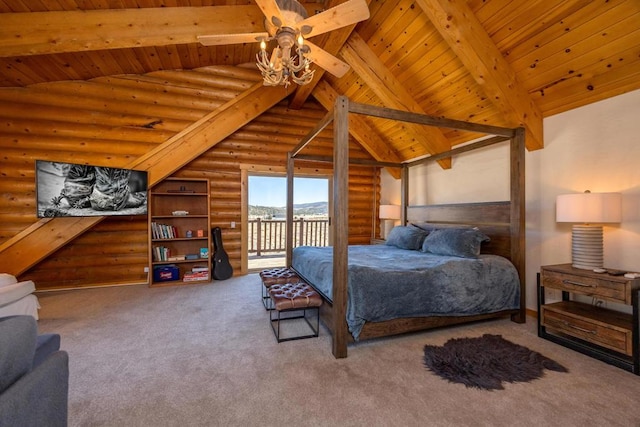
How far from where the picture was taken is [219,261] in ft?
15.4

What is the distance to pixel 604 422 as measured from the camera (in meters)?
1.54

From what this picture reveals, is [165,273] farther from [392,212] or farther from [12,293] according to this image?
[392,212]

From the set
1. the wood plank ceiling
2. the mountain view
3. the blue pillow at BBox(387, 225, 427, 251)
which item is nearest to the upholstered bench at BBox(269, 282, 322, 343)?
the blue pillow at BBox(387, 225, 427, 251)

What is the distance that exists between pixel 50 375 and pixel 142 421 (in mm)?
822

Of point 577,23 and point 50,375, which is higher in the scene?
point 577,23

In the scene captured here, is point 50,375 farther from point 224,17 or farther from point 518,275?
point 518,275

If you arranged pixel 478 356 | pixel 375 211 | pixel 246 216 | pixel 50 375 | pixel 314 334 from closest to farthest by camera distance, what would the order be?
1. pixel 50 375
2. pixel 478 356
3. pixel 314 334
4. pixel 246 216
5. pixel 375 211

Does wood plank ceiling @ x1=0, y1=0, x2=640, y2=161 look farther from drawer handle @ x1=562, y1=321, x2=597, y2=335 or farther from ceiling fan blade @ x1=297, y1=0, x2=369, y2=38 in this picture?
drawer handle @ x1=562, y1=321, x2=597, y2=335

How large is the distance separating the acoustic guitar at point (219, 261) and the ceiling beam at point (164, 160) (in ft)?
4.45

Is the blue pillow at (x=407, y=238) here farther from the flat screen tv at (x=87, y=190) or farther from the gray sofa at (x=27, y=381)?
the flat screen tv at (x=87, y=190)

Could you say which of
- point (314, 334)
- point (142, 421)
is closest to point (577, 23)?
point (314, 334)

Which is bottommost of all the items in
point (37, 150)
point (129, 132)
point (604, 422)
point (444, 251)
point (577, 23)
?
point (604, 422)

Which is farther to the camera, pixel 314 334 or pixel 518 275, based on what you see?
pixel 518 275

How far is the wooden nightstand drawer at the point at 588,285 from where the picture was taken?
6.77ft
